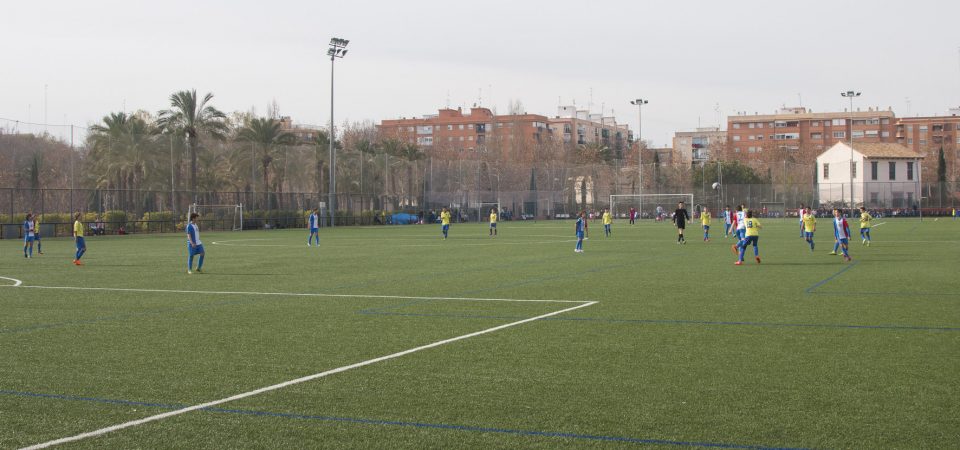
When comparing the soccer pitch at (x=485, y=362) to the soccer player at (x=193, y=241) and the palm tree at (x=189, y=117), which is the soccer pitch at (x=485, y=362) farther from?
the palm tree at (x=189, y=117)

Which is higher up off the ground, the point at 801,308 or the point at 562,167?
the point at 562,167

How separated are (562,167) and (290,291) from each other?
85256 mm

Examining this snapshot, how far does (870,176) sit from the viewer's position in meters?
109

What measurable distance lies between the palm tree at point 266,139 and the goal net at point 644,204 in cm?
3576

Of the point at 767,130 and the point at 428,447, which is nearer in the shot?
the point at 428,447

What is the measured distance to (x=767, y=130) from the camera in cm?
17550

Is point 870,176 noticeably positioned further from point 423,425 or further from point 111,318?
point 423,425

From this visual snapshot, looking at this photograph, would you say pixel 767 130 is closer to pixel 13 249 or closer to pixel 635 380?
pixel 13 249

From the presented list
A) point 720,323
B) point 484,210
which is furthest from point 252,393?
point 484,210

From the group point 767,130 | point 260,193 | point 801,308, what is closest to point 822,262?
point 801,308

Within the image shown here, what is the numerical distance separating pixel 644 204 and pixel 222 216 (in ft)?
158

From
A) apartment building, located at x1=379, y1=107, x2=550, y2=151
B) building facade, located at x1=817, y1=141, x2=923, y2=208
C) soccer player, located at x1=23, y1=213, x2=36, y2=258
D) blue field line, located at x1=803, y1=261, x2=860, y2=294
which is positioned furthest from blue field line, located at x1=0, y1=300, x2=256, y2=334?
apartment building, located at x1=379, y1=107, x2=550, y2=151

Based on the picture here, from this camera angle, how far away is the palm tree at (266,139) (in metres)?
72.2

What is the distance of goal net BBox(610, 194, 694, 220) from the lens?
95625 millimetres
